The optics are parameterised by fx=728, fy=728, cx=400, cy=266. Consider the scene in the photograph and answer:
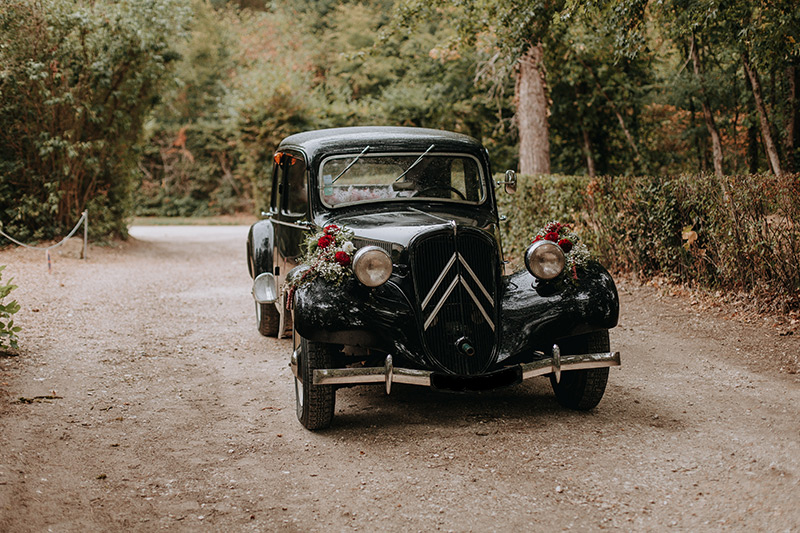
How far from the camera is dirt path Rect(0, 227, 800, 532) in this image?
3498 millimetres

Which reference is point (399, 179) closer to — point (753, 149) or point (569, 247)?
point (569, 247)

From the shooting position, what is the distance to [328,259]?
15.6 feet

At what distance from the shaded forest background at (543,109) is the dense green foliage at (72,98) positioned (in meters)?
0.04

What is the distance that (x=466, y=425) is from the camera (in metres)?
4.74

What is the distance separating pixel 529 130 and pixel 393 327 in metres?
9.84

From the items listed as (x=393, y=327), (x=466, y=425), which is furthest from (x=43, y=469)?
(x=466, y=425)

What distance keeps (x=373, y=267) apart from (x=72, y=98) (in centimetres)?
1115

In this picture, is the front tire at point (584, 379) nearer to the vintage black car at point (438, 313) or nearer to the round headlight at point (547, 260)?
the vintage black car at point (438, 313)

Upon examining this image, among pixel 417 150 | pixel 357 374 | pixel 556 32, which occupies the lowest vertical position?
pixel 357 374

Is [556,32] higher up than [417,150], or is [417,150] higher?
[556,32]

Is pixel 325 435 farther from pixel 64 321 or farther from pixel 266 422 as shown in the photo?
pixel 64 321

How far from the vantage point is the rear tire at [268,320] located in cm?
762

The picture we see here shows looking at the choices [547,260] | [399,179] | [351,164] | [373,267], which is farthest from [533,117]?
[373,267]

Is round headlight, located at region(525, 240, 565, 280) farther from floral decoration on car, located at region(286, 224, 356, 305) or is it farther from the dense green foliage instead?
the dense green foliage
